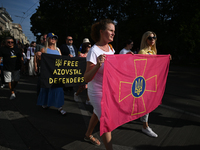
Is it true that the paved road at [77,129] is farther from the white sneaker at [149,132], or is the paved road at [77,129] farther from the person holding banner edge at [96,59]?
the person holding banner edge at [96,59]

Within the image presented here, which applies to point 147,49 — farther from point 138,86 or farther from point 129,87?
point 129,87

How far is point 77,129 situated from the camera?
9.76ft

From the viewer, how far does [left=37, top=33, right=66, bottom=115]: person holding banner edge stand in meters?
3.61

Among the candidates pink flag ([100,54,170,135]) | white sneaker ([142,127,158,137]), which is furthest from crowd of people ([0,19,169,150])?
pink flag ([100,54,170,135])

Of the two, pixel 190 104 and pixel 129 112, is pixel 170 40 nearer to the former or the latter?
pixel 190 104

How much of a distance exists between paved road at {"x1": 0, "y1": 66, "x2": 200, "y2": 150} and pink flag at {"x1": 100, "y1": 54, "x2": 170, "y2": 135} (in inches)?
21.4

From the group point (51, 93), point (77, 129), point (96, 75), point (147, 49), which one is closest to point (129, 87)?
point (96, 75)

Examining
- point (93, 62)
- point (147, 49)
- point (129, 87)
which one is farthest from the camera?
point (147, 49)

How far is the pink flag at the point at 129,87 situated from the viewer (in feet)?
6.36

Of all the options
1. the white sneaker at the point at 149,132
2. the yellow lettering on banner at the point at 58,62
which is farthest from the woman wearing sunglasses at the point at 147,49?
the yellow lettering on banner at the point at 58,62

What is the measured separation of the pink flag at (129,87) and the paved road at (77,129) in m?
0.54

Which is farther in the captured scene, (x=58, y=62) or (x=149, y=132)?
(x=58, y=62)

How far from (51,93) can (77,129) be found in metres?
1.21

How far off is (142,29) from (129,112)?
21.1 m
